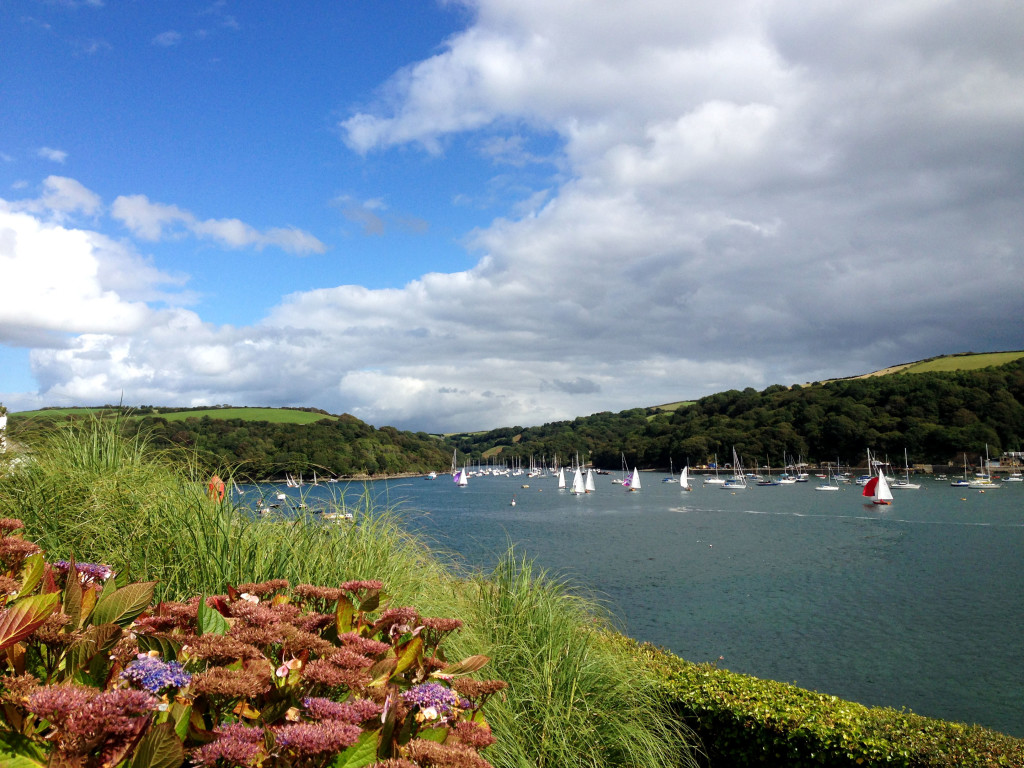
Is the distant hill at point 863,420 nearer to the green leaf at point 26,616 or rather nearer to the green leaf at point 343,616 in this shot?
the green leaf at point 343,616

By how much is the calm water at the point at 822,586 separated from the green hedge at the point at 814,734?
10.0 feet

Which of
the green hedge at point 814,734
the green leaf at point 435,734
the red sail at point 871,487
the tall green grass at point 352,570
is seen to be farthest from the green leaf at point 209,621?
the red sail at point 871,487

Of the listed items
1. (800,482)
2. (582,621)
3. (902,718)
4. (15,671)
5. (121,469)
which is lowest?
(800,482)

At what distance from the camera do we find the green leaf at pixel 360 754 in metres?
1.65

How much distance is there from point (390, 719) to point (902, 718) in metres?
7.92

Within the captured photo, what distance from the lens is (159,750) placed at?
1.41m

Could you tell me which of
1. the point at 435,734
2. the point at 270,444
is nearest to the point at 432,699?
the point at 435,734

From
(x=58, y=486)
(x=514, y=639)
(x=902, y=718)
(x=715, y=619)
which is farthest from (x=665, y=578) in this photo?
(x=58, y=486)

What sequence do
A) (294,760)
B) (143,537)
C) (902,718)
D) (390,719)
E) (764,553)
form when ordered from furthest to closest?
(764,553) → (902,718) → (143,537) → (390,719) → (294,760)

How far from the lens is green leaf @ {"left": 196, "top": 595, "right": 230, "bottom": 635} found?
7.27ft

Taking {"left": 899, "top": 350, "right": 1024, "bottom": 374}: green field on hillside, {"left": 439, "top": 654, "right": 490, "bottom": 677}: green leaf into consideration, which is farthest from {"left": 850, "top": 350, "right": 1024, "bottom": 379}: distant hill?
{"left": 439, "top": 654, "right": 490, "bottom": 677}: green leaf

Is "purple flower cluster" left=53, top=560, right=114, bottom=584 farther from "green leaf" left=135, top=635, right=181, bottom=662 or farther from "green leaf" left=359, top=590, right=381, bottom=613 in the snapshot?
"green leaf" left=359, top=590, right=381, bottom=613

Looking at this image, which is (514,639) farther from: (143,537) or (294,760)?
(294,760)

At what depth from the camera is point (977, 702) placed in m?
16.7
